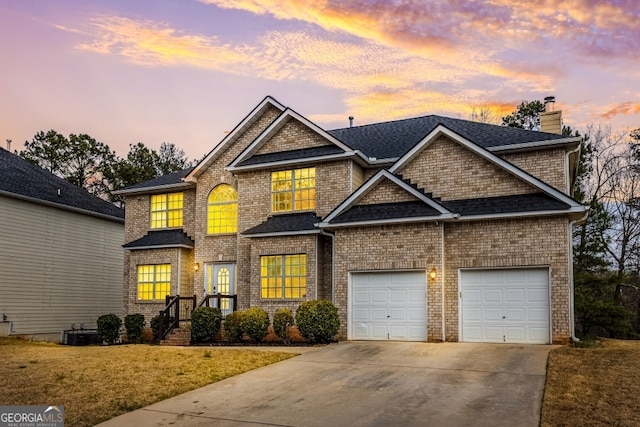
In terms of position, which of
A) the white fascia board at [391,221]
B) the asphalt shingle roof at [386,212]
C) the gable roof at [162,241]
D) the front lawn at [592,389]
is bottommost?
the front lawn at [592,389]

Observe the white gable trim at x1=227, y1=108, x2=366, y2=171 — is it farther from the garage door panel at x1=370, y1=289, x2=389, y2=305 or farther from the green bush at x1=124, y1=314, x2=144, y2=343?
the green bush at x1=124, y1=314, x2=144, y2=343

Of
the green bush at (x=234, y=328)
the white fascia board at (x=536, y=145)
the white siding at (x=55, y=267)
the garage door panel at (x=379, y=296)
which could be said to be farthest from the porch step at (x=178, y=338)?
the white fascia board at (x=536, y=145)

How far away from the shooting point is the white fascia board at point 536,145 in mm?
16859

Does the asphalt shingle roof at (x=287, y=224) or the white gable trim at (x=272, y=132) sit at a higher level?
the white gable trim at (x=272, y=132)

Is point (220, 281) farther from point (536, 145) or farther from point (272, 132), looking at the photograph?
point (536, 145)

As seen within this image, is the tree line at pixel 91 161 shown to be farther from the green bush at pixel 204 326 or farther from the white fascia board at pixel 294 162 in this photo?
the green bush at pixel 204 326

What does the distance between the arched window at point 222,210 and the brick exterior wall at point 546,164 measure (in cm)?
1028

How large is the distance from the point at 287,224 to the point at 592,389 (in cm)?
1185

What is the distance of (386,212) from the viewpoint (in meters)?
16.8

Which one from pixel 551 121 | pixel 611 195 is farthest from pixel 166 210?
pixel 611 195

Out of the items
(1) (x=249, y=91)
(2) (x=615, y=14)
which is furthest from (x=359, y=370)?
(1) (x=249, y=91)

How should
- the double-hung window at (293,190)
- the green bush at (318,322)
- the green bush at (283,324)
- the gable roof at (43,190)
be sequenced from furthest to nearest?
1. the gable roof at (43,190)
2. the double-hung window at (293,190)
3. the green bush at (283,324)
4. the green bush at (318,322)

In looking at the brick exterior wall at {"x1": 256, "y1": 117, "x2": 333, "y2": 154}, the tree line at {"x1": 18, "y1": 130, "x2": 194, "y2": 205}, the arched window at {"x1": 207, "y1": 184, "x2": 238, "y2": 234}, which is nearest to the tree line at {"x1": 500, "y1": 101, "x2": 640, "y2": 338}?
the brick exterior wall at {"x1": 256, "y1": 117, "x2": 333, "y2": 154}

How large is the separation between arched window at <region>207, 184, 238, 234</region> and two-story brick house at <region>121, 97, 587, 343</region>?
1.8 inches
